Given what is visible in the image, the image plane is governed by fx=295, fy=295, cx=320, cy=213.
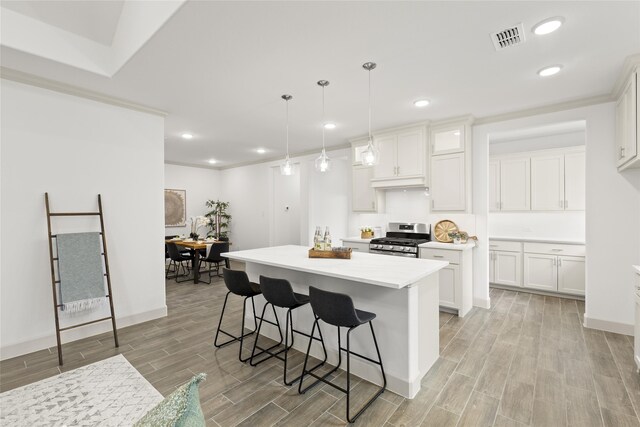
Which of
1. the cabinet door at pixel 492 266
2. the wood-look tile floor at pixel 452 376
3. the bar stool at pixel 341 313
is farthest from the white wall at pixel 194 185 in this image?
the cabinet door at pixel 492 266

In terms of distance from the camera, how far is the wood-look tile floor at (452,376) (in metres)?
2.01

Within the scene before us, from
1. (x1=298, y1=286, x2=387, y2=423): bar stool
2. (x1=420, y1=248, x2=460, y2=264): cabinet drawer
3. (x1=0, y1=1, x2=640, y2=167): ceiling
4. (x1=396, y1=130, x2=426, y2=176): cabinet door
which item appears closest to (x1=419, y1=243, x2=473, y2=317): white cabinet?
(x1=420, y1=248, x2=460, y2=264): cabinet drawer

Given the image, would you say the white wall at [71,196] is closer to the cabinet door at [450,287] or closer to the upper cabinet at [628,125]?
the cabinet door at [450,287]

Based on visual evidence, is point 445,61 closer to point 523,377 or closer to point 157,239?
point 523,377

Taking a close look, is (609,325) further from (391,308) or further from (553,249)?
(391,308)

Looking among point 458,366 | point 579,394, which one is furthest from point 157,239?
point 579,394

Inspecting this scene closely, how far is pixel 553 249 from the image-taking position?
458 cm

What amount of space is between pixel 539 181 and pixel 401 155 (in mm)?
2435

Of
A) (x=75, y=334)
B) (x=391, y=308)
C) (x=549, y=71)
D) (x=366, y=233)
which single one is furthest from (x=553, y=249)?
(x=75, y=334)

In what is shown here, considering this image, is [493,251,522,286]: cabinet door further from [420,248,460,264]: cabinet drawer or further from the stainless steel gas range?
[420,248,460,264]: cabinet drawer

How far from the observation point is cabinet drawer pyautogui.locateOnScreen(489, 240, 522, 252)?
16.1ft

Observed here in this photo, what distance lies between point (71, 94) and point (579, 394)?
5357mm

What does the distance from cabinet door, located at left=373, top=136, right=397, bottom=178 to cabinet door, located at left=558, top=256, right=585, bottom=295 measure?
290 centimetres

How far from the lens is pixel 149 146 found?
375 centimetres
